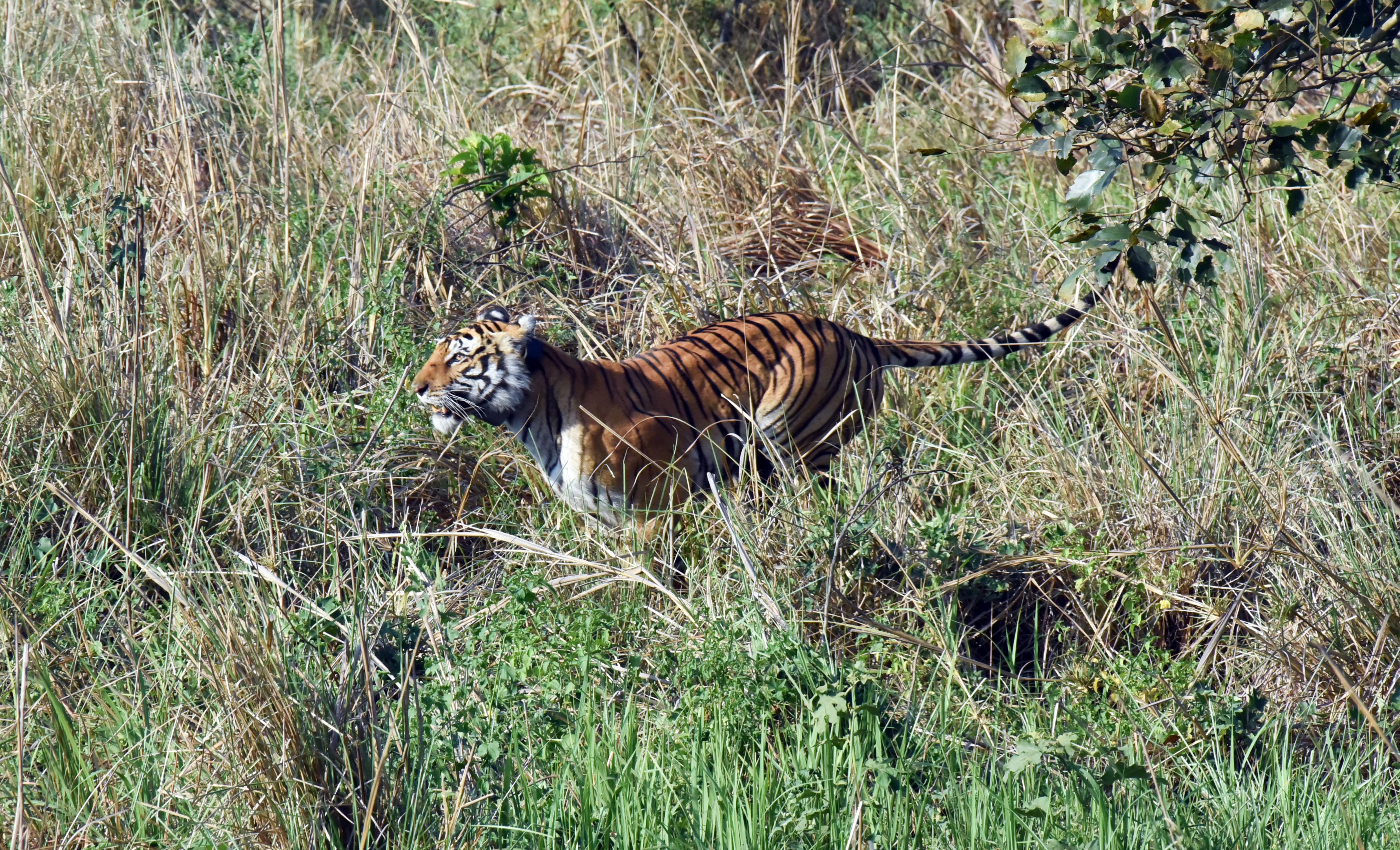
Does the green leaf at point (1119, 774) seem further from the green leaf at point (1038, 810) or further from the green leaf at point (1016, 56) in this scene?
the green leaf at point (1016, 56)

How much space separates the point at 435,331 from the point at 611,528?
1.17 metres

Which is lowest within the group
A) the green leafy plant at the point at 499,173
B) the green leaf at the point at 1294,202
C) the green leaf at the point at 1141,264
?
the green leafy plant at the point at 499,173

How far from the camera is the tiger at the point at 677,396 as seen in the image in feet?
14.4

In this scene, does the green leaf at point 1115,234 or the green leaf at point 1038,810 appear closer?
the green leaf at point 1038,810

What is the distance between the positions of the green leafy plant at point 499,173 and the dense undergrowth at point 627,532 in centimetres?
11

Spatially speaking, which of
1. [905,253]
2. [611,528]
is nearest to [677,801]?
[611,528]

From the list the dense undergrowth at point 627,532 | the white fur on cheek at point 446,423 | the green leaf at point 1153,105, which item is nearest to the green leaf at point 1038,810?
the dense undergrowth at point 627,532

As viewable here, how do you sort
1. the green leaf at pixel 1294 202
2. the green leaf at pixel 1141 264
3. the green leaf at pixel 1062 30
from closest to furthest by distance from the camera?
1. the green leaf at pixel 1062 30
2. the green leaf at pixel 1141 264
3. the green leaf at pixel 1294 202

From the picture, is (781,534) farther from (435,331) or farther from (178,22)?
(178,22)

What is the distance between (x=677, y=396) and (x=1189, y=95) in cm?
209

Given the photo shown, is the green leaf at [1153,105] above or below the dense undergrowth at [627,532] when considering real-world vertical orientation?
above

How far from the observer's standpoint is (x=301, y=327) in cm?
473

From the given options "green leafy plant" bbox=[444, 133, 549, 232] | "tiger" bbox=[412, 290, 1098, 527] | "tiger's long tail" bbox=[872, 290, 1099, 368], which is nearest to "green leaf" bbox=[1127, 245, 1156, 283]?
"tiger" bbox=[412, 290, 1098, 527]

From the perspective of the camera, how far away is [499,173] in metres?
5.55
